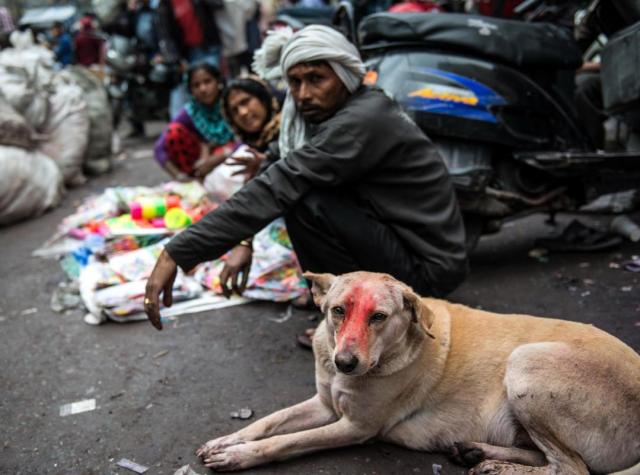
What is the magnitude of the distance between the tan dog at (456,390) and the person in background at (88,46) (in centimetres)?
1144

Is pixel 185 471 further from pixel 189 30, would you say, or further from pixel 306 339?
pixel 189 30

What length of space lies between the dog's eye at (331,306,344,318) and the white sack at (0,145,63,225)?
4.73 meters

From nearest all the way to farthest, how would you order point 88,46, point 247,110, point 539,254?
point 247,110, point 539,254, point 88,46

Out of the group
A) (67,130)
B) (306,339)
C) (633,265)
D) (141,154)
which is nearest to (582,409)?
(306,339)

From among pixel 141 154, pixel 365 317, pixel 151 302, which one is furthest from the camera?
pixel 141 154

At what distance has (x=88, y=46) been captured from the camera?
1209 cm

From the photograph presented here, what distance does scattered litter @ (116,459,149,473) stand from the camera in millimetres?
2340

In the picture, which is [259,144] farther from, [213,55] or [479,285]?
[213,55]

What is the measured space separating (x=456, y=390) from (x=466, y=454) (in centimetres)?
24

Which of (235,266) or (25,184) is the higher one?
(235,266)

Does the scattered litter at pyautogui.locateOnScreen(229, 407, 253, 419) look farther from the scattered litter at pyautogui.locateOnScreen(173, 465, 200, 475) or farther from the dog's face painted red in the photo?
the dog's face painted red

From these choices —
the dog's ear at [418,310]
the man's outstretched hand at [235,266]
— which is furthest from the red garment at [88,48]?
the dog's ear at [418,310]

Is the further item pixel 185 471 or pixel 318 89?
pixel 318 89

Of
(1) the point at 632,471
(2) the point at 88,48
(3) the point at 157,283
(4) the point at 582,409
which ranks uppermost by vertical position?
(2) the point at 88,48
